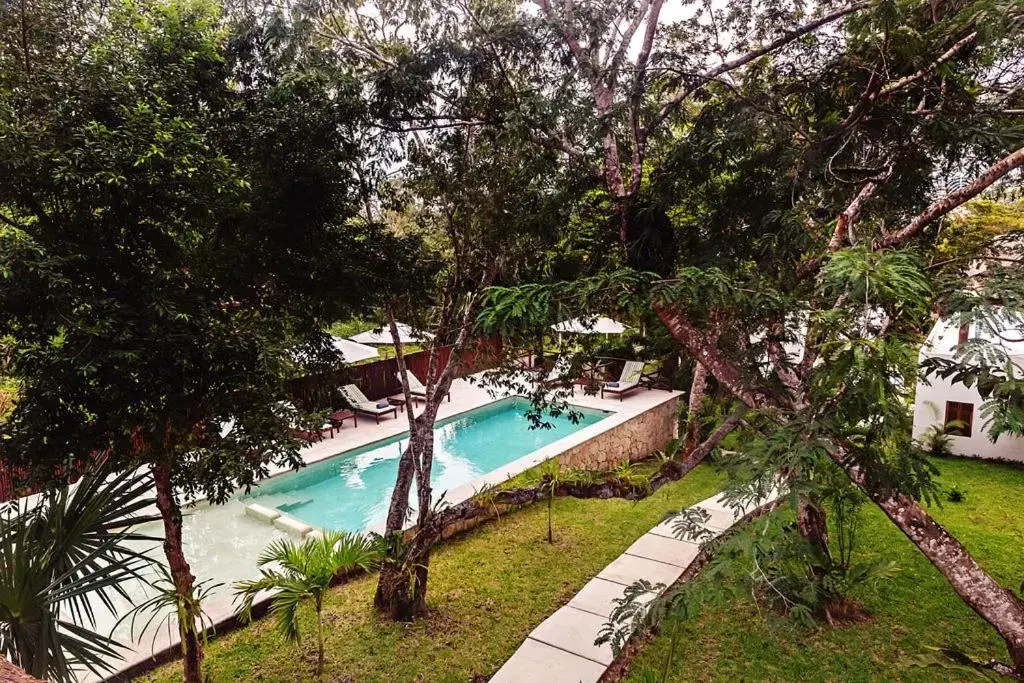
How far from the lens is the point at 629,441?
38.5 feet

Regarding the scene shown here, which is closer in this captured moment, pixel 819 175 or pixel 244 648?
pixel 819 175

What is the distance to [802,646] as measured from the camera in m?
5.61

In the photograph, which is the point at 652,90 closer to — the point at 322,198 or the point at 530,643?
the point at 322,198

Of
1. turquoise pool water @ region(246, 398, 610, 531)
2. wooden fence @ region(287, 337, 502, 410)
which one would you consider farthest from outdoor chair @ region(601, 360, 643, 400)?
wooden fence @ region(287, 337, 502, 410)

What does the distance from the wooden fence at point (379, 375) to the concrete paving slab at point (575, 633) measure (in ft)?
8.88

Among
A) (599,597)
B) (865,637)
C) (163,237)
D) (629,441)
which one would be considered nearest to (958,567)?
(865,637)

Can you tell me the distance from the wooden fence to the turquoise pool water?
1302mm

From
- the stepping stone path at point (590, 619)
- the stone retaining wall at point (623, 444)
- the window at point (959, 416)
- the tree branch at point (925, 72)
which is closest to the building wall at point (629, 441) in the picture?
the stone retaining wall at point (623, 444)

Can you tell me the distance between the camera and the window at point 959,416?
1072 centimetres

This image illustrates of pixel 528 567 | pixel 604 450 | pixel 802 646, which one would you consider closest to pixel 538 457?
pixel 604 450

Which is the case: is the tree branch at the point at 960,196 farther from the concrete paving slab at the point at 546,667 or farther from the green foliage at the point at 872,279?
the concrete paving slab at the point at 546,667

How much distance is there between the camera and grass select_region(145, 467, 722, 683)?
5.43 metres

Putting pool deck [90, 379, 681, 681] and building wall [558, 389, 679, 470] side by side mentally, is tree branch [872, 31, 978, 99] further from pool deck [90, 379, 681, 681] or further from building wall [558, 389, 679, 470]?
building wall [558, 389, 679, 470]

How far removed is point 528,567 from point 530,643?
164cm
